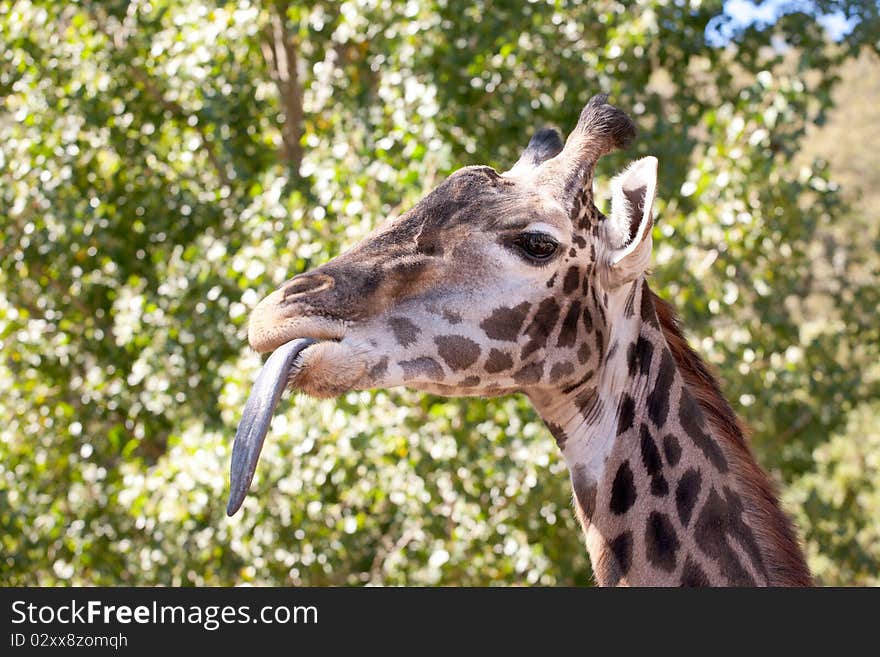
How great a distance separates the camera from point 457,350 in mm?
2982

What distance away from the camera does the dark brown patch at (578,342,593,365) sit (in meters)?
3.13

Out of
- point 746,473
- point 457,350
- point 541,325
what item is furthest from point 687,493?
point 457,350

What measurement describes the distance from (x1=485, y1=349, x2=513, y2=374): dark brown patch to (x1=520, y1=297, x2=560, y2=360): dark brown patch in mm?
39

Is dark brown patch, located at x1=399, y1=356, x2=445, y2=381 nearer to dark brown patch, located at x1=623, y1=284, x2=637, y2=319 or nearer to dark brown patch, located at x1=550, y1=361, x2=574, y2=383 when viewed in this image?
dark brown patch, located at x1=550, y1=361, x2=574, y2=383

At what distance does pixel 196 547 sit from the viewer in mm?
7367

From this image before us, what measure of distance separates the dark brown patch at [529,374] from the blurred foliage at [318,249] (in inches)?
140

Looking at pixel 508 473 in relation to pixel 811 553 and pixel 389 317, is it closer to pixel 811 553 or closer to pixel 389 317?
pixel 389 317

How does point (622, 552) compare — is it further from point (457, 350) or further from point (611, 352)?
point (457, 350)

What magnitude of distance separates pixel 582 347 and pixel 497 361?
0.25m

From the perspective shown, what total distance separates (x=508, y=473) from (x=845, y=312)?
3.88 metres

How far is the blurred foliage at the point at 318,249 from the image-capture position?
6.93 metres
